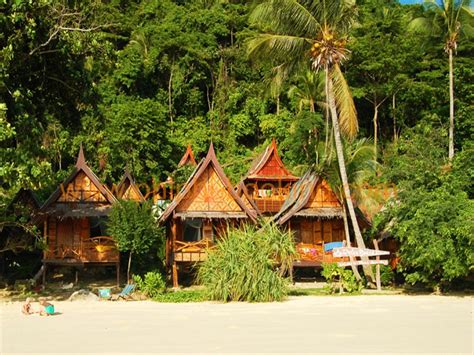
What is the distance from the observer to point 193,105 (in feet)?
133

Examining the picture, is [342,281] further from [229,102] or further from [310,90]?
[229,102]

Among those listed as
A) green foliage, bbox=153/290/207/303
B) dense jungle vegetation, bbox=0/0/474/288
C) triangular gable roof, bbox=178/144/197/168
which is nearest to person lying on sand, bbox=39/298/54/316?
dense jungle vegetation, bbox=0/0/474/288

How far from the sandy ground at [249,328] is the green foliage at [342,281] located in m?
2.35

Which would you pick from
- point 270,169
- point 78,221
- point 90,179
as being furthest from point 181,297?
point 270,169

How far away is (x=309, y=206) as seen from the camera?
73.0ft

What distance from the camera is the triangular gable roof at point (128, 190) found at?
25.5m

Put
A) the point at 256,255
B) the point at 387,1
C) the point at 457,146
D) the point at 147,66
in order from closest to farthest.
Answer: the point at 256,255, the point at 457,146, the point at 147,66, the point at 387,1

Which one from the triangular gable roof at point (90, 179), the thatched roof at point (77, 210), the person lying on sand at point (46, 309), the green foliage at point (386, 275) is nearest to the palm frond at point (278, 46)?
the triangular gable roof at point (90, 179)

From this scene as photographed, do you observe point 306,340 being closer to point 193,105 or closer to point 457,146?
point 457,146

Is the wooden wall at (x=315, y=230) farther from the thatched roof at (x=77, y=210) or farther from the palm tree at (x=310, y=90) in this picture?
the palm tree at (x=310, y=90)

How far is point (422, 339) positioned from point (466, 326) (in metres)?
1.95

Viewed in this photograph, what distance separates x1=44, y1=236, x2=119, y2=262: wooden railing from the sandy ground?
429 centimetres

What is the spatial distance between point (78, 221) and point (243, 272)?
788 centimetres

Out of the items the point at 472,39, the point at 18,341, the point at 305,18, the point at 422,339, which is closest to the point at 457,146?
the point at 472,39
